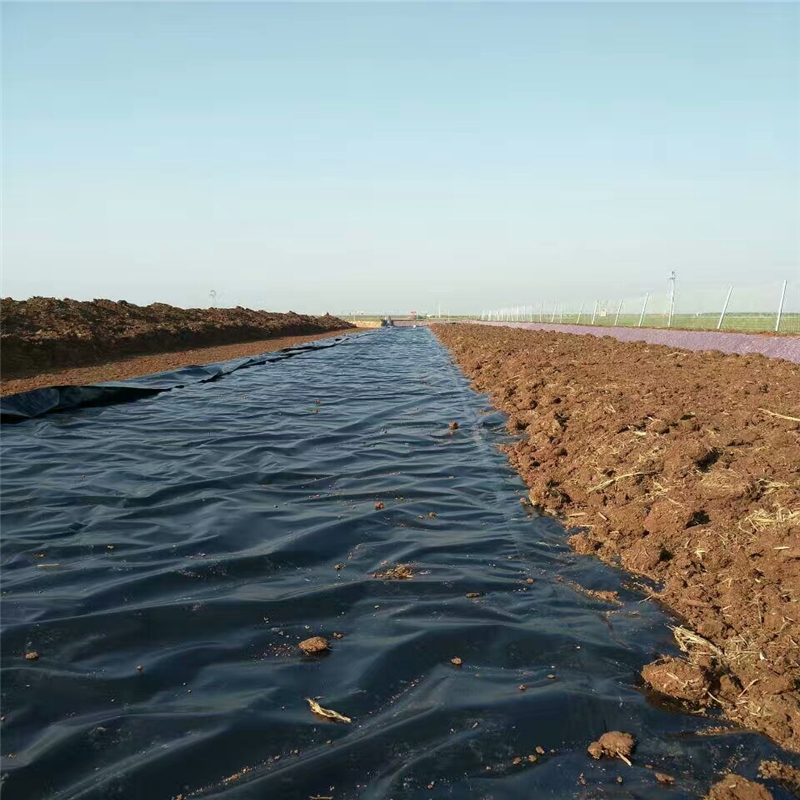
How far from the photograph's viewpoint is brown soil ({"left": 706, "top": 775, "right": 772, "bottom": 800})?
1.92 metres

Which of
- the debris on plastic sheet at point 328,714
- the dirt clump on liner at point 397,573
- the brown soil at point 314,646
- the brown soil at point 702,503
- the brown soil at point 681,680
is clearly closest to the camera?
the debris on plastic sheet at point 328,714

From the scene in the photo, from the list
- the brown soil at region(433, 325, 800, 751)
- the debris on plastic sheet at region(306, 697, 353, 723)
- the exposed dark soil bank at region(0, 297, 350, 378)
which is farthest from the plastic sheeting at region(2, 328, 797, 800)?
the exposed dark soil bank at region(0, 297, 350, 378)

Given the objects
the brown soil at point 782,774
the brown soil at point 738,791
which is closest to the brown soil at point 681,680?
the brown soil at point 782,774

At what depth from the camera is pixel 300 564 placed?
149 inches

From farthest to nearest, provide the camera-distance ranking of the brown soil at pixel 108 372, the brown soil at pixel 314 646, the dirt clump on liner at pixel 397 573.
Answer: the brown soil at pixel 108 372 → the dirt clump on liner at pixel 397 573 → the brown soil at pixel 314 646

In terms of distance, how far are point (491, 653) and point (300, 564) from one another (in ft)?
4.74

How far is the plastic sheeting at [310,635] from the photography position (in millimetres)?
2043

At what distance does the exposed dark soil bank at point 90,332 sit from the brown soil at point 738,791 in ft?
46.3

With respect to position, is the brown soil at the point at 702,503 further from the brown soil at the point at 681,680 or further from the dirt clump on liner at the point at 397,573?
the dirt clump on liner at the point at 397,573

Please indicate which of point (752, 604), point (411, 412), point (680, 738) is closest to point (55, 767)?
point (680, 738)

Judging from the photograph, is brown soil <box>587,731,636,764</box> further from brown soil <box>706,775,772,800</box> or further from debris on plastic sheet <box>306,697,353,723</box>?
debris on plastic sheet <box>306,697,353,723</box>

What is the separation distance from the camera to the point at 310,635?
2939 millimetres

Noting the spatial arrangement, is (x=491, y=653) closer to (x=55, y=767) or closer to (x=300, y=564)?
(x=300, y=564)

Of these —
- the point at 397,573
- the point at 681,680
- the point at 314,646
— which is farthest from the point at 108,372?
the point at 681,680
